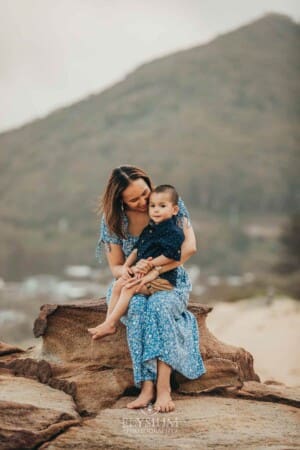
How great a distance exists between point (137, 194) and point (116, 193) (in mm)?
163

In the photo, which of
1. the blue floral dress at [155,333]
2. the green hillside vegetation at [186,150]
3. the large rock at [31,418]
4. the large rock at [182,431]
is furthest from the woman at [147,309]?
the green hillside vegetation at [186,150]

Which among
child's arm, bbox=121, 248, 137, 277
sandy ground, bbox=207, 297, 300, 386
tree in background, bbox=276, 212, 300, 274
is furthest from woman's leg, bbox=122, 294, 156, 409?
tree in background, bbox=276, 212, 300, 274

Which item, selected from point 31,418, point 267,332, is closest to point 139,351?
point 31,418

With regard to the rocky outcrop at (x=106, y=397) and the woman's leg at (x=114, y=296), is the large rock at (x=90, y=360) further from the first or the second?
the woman's leg at (x=114, y=296)

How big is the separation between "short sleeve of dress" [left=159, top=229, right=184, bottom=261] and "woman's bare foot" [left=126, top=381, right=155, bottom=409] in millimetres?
840

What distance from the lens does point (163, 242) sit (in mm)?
4516

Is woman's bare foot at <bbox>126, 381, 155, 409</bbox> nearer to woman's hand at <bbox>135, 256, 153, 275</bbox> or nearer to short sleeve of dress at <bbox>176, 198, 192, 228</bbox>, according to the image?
woman's hand at <bbox>135, 256, 153, 275</bbox>

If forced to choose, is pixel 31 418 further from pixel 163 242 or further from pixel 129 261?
pixel 163 242

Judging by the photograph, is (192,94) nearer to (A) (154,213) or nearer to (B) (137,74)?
(B) (137,74)

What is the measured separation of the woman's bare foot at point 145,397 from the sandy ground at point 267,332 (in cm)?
953

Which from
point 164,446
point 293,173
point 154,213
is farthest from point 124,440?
point 293,173

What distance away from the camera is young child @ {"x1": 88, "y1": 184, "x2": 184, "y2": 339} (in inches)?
176

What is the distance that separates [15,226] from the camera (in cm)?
6569

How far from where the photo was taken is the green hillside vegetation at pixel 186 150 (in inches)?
2406
